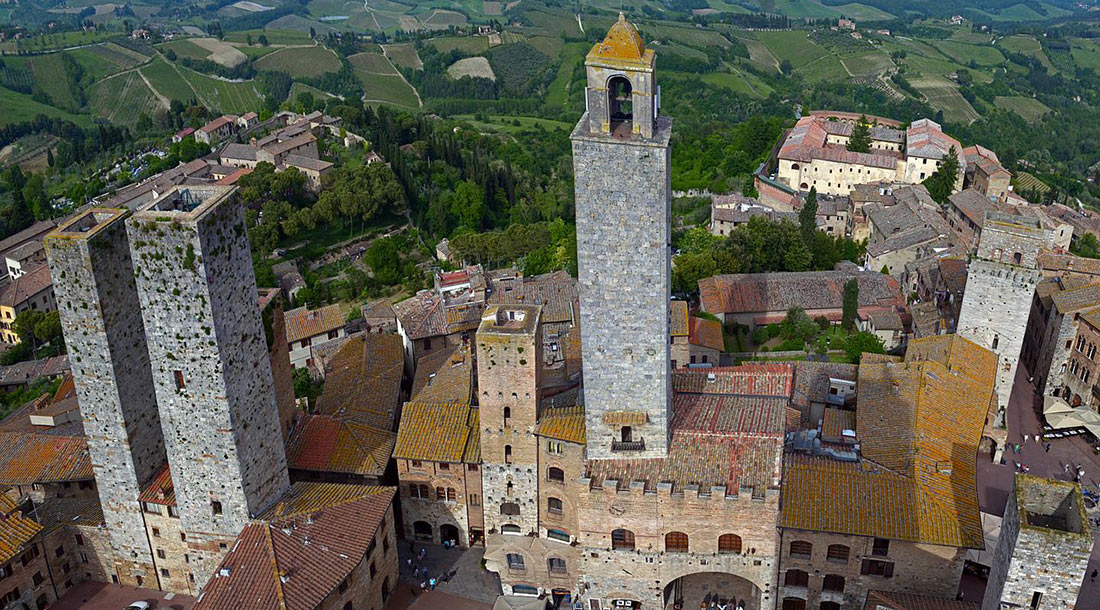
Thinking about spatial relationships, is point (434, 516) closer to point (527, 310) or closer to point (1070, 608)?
point (527, 310)

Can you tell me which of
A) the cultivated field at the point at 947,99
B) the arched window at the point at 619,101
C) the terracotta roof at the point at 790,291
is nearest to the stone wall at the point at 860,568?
the arched window at the point at 619,101

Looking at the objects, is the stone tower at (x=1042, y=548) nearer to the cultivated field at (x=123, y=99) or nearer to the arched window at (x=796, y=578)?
the arched window at (x=796, y=578)

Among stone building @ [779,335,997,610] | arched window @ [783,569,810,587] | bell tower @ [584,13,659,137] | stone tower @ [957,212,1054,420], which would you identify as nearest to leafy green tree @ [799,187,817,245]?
stone tower @ [957,212,1054,420]

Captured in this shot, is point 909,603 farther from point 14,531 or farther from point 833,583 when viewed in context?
point 14,531

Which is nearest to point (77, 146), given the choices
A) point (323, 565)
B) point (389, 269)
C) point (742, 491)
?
point (389, 269)

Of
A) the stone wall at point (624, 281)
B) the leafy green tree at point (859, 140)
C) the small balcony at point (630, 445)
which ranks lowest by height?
the leafy green tree at point (859, 140)
